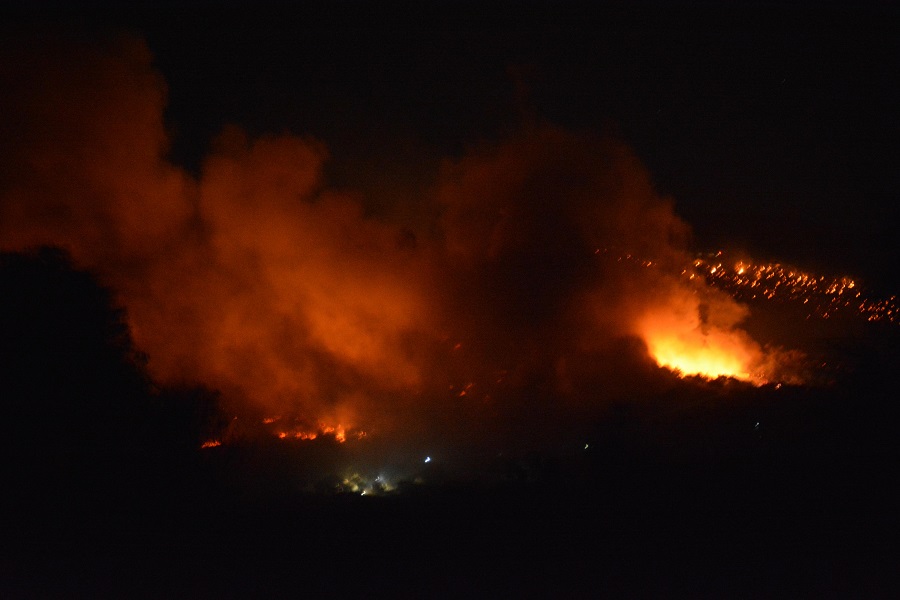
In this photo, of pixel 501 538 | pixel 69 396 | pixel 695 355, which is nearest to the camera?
pixel 501 538

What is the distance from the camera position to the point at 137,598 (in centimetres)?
538

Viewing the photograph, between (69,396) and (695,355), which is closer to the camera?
(69,396)

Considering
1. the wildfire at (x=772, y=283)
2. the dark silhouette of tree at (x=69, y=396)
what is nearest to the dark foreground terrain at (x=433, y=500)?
the dark silhouette of tree at (x=69, y=396)

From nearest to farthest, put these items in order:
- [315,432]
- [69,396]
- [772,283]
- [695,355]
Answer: [69,396] < [315,432] < [695,355] < [772,283]

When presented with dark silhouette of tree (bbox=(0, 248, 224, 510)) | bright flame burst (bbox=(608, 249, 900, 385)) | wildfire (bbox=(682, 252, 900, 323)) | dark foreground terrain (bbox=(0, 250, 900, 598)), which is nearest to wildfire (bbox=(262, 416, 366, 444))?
dark foreground terrain (bbox=(0, 250, 900, 598))

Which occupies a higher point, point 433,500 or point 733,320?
point 733,320

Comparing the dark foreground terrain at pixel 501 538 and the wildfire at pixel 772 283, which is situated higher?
the wildfire at pixel 772 283

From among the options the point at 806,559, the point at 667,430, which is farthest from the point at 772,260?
the point at 806,559

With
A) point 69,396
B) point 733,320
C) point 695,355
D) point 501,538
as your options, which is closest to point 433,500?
point 501,538

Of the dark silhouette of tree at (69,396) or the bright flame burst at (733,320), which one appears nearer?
the dark silhouette of tree at (69,396)

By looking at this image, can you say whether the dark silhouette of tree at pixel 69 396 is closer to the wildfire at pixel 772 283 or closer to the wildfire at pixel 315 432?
the wildfire at pixel 315 432

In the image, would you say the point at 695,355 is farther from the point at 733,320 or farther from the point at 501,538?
the point at 501,538

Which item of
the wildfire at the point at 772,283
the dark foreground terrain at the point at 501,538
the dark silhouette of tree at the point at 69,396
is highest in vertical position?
the wildfire at the point at 772,283

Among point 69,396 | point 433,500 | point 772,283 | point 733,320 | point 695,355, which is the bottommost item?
point 433,500
